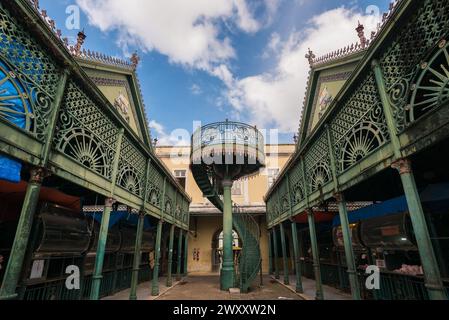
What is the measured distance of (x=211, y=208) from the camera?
17.9 meters

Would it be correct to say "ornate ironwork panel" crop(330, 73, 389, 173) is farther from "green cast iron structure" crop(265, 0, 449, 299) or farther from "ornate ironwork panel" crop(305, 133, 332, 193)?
"ornate ironwork panel" crop(305, 133, 332, 193)

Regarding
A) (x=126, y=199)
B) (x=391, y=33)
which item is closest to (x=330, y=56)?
(x=391, y=33)

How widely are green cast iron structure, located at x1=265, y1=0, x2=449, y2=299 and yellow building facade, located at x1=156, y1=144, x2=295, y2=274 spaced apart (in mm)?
11881

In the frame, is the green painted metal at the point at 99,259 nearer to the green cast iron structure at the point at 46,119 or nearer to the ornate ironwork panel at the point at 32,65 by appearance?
the green cast iron structure at the point at 46,119

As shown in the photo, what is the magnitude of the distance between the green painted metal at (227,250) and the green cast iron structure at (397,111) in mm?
5544

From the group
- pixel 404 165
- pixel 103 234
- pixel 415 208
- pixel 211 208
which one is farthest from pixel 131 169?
pixel 211 208

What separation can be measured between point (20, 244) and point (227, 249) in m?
8.76

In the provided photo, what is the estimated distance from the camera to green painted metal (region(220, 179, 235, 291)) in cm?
1041

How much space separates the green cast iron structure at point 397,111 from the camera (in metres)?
3.28

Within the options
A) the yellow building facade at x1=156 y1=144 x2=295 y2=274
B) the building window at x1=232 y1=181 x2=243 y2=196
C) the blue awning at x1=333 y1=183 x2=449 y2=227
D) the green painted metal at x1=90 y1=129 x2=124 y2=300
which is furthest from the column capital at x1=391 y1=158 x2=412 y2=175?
the building window at x1=232 y1=181 x2=243 y2=196

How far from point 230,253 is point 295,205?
3915 mm

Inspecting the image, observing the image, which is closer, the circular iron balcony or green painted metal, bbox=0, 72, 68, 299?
green painted metal, bbox=0, 72, 68, 299

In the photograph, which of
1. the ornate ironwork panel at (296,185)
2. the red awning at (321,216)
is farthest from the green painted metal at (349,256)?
the red awning at (321,216)

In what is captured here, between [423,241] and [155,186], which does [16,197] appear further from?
[423,241]
